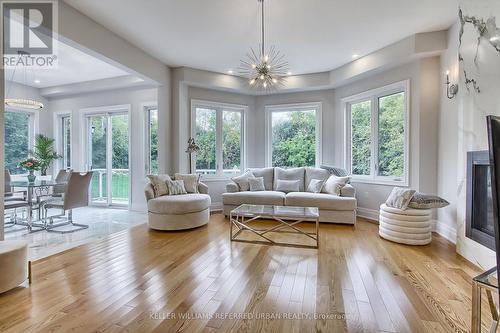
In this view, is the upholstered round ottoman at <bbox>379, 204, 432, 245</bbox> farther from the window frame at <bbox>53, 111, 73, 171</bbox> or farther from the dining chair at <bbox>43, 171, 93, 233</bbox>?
the window frame at <bbox>53, 111, 73, 171</bbox>

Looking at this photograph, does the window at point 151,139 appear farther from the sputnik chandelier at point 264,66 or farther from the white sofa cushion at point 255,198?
the sputnik chandelier at point 264,66

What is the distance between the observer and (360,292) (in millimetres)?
2250

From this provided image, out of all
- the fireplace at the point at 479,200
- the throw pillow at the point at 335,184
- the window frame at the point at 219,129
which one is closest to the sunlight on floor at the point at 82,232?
the window frame at the point at 219,129

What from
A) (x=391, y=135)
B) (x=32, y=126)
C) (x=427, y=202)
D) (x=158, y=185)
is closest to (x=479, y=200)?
(x=427, y=202)

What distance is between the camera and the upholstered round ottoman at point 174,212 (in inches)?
163

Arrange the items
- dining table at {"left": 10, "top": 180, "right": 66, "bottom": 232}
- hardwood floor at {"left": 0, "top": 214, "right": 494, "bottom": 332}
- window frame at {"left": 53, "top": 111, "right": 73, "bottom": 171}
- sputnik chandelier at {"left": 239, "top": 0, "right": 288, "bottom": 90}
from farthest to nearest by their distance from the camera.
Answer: window frame at {"left": 53, "top": 111, "right": 73, "bottom": 171}
dining table at {"left": 10, "top": 180, "right": 66, "bottom": 232}
sputnik chandelier at {"left": 239, "top": 0, "right": 288, "bottom": 90}
hardwood floor at {"left": 0, "top": 214, "right": 494, "bottom": 332}

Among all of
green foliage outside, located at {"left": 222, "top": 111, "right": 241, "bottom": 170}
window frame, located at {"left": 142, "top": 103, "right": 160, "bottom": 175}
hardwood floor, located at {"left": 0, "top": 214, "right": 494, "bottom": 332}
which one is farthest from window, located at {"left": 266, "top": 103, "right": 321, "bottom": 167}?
hardwood floor, located at {"left": 0, "top": 214, "right": 494, "bottom": 332}

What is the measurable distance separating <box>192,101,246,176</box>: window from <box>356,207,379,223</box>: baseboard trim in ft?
9.55

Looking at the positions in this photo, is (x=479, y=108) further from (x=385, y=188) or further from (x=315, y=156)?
(x=315, y=156)

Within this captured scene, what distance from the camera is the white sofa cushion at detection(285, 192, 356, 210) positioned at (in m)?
4.63

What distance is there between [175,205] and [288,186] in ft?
8.17

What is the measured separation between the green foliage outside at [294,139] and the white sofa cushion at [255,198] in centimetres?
139

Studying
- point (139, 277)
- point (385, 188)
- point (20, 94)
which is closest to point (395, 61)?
point (385, 188)

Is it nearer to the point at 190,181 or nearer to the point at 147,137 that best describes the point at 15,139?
the point at 147,137
